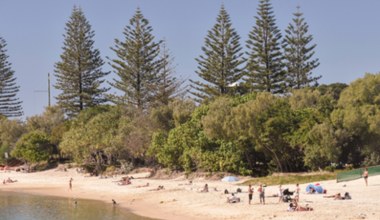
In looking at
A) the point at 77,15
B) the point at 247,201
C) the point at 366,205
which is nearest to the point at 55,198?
the point at 247,201

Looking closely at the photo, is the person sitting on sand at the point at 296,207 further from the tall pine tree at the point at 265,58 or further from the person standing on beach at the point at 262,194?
the tall pine tree at the point at 265,58

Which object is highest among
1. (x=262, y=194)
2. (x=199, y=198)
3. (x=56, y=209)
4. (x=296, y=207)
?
(x=262, y=194)

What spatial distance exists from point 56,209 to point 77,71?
107 feet

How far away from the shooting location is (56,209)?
1000 inches

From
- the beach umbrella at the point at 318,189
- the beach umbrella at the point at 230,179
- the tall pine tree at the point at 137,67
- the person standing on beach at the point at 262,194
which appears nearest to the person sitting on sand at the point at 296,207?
the person standing on beach at the point at 262,194

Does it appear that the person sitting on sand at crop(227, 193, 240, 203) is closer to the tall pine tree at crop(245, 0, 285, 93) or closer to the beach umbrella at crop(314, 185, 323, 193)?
the beach umbrella at crop(314, 185, 323, 193)

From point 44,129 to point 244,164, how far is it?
25.1 metres

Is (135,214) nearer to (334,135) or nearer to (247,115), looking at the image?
(247,115)

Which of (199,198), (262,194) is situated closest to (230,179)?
(199,198)

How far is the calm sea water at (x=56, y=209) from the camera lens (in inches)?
888

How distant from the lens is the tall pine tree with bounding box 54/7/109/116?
56.3 m

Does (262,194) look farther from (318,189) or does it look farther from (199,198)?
(199,198)

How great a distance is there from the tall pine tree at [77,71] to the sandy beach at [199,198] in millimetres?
18915

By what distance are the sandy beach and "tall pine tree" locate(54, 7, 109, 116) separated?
18915mm
